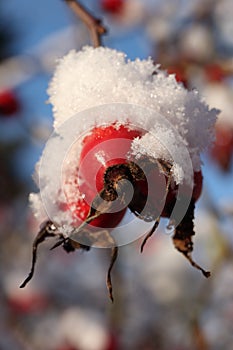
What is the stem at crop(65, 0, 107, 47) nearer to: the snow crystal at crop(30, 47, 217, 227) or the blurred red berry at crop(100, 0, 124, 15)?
the snow crystal at crop(30, 47, 217, 227)

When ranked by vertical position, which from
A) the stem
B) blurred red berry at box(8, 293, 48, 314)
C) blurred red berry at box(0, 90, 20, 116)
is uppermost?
blurred red berry at box(0, 90, 20, 116)


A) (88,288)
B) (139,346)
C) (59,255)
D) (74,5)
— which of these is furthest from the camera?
(59,255)

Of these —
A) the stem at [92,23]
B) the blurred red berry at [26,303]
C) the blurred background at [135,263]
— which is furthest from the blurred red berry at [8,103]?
the stem at [92,23]

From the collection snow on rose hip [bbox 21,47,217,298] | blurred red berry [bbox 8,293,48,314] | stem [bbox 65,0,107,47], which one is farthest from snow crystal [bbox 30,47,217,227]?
blurred red berry [bbox 8,293,48,314]

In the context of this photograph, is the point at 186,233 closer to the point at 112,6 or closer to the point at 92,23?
the point at 92,23

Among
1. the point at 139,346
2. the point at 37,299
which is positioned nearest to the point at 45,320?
the point at 37,299

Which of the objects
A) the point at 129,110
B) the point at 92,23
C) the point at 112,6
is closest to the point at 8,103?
the point at 112,6

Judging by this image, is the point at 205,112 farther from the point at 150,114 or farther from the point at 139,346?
the point at 139,346

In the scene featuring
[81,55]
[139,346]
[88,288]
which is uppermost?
[81,55]
